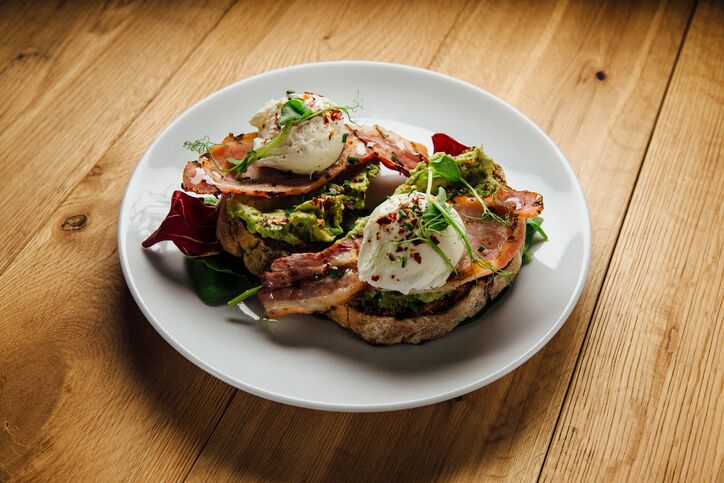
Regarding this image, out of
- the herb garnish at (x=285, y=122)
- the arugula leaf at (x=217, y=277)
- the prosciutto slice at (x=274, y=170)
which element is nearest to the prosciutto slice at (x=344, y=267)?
the arugula leaf at (x=217, y=277)

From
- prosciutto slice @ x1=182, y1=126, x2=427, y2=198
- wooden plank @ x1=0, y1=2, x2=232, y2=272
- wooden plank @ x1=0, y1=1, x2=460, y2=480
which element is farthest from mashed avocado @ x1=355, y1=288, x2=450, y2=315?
wooden plank @ x1=0, y1=2, x2=232, y2=272

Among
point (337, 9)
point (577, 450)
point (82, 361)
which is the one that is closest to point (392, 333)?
point (577, 450)

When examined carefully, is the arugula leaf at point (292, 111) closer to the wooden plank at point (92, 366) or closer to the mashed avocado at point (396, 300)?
the mashed avocado at point (396, 300)

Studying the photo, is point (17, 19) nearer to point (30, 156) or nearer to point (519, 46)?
point (30, 156)

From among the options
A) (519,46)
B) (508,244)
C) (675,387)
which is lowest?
(675,387)

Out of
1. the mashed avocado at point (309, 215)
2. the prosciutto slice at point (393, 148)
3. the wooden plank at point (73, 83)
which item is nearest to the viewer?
the mashed avocado at point (309, 215)

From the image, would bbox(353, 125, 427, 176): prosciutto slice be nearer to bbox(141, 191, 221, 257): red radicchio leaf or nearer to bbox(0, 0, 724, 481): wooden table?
bbox(141, 191, 221, 257): red radicchio leaf

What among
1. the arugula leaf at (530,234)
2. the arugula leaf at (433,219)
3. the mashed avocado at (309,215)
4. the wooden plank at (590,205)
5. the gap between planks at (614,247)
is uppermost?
the arugula leaf at (433,219)
